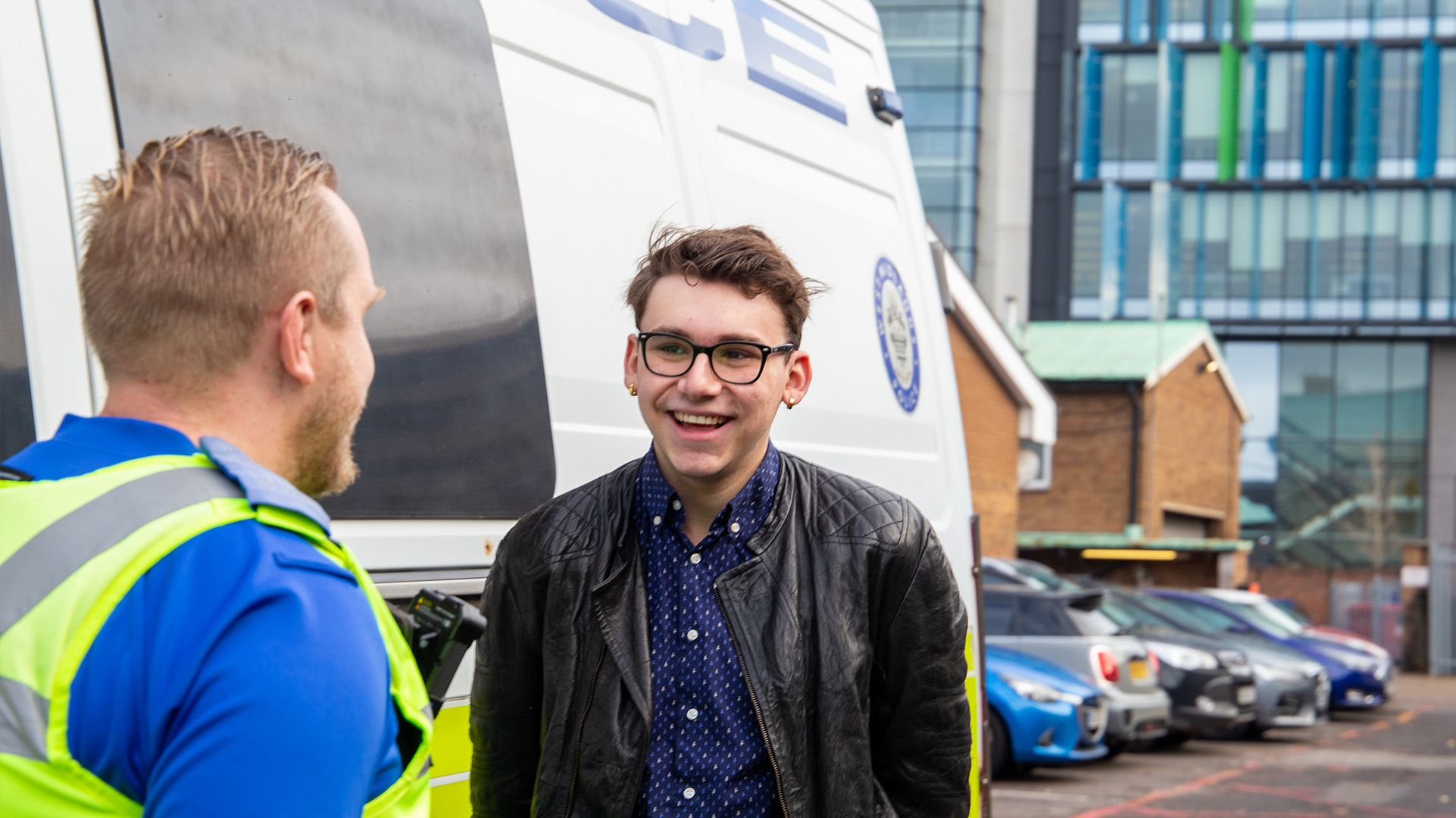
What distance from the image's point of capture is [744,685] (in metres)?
1.99

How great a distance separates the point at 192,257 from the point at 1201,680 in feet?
46.7

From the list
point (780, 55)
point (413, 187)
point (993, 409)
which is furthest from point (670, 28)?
point (993, 409)

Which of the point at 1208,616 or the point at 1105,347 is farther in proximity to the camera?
the point at 1105,347

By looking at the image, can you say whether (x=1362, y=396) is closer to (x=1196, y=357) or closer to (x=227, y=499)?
(x=1196, y=357)

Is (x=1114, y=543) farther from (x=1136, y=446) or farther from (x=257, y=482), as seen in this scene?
(x=257, y=482)

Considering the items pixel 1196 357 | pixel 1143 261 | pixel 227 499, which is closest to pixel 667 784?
pixel 227 499

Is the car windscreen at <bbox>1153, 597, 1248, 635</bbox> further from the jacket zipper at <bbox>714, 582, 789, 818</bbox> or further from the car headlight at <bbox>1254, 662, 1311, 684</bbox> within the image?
the jacket zipper at <bbox>714, 582, 789, 818</bbox>

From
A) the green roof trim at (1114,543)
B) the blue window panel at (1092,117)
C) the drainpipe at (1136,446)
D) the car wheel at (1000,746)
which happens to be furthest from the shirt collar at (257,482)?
the blue window panel at (1092,117)

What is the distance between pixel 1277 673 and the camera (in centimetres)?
1641

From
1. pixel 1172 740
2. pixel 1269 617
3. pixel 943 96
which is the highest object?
pixel 943 96

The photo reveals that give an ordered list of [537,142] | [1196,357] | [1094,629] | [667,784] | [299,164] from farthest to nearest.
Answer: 1. [1196,357]
2. [1094,629]
3. [537,142]
4. [667,784]
5. [299,164]

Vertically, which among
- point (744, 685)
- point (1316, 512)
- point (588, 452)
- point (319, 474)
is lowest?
point (1316, 512)

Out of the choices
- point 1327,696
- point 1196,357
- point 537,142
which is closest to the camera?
point 537,142

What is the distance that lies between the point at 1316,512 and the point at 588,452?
4519 centimetres
